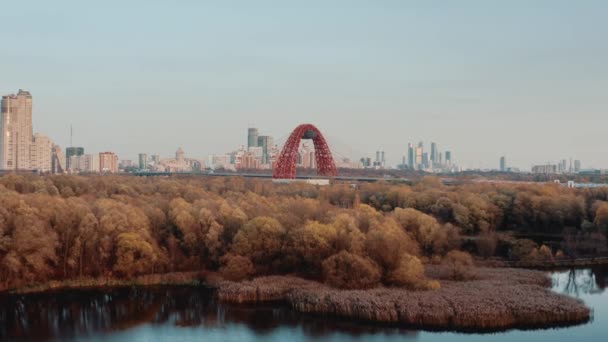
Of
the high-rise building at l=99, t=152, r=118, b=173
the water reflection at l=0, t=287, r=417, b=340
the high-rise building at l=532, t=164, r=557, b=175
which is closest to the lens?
the water reflection at l=0, t=287, r=417, b=340

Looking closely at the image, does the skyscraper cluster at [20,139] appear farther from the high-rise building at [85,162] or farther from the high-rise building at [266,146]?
the high-rise building at [266,146]

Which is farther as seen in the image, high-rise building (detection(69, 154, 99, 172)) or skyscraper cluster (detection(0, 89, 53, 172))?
high-rise building (detection(69, 154, 99, 172))

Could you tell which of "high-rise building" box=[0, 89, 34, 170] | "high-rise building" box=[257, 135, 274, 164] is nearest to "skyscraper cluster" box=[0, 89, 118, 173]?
"high-rise building" box=[0, 89, 34, 170]

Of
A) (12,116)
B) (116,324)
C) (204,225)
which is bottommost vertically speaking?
(116,324)

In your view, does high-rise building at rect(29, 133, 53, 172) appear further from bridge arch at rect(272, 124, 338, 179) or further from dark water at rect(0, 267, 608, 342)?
dark water at rect(0, 267, 608, 342)

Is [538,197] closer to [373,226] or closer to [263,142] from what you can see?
[373,226]

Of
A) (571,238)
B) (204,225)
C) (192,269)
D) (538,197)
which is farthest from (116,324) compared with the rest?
(538,197)

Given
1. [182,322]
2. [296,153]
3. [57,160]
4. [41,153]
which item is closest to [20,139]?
[41,153]
